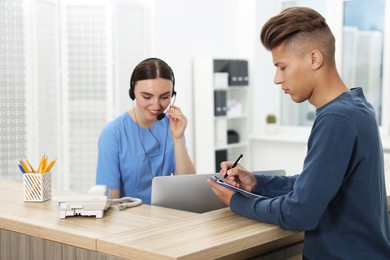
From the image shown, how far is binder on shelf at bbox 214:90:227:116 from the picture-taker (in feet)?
20.0

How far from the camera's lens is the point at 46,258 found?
1.94 metres

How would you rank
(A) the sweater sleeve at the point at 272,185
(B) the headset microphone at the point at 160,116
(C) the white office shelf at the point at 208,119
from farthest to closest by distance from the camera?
(C) the white office shelf at the point at 208,119 < (B) the headset microphone at the point at 160,116 < (A) the sweater sleeve at the point at 272,185

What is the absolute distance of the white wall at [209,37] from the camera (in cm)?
581

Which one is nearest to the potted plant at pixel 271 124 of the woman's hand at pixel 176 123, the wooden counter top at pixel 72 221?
the woman's hand at pixel 176 123

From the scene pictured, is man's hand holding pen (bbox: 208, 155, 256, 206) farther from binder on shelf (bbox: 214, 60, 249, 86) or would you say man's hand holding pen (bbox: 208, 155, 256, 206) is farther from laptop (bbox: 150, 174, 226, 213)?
binder on shelf (bbox: 214, 60, 249, 86)

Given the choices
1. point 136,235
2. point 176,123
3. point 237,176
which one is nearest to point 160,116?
point 176,123

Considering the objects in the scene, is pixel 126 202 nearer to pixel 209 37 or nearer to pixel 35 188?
pixel 35 188

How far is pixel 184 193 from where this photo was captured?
2.26m

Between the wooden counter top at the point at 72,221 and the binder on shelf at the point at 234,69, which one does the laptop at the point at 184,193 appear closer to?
the wooden counter top at the point at 72,221

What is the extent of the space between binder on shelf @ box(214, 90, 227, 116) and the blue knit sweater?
169 inches

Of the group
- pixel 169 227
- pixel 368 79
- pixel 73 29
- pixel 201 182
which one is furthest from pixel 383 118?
pixel 169 227

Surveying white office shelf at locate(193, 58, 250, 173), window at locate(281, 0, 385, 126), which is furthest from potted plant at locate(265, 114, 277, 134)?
window at locate(281, 0, 385, 126)

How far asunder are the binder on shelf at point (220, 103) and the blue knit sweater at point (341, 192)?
428cm

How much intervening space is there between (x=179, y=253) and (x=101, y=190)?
651 mm
